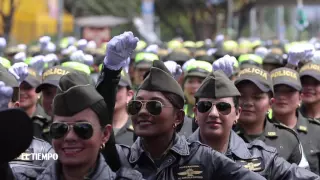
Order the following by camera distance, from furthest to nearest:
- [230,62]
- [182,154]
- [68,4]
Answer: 1. [68,4]
2. [230,62]
3. [182,154]

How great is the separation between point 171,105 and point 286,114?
3307 mm

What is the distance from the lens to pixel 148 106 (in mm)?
5699

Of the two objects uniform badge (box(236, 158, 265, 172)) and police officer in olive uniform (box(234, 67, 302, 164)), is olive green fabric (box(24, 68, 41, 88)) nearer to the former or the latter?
police officer in olive uniform (box(234, 67, 302, 164))

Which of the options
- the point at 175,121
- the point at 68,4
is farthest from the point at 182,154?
the point at 68,4

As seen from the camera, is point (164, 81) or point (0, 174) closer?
point (0, 174)

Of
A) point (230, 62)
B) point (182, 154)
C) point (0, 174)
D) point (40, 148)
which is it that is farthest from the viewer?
point (230, 62)

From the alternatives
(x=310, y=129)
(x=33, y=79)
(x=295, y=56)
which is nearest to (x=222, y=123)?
(x=310, y=129)

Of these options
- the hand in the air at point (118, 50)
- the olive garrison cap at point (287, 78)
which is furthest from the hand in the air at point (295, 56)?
the hand in the air at point (118, 50)

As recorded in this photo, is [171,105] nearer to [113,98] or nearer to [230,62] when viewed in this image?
[113,98]

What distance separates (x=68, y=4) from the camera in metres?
45.9

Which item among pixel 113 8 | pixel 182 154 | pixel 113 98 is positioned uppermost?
pixel 113 8

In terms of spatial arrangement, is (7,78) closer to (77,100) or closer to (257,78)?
(77,100)

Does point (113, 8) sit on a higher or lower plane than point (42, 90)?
higher

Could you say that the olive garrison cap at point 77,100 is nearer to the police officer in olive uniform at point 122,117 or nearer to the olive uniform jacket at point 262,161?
the olive uniform jacket at point 262,161
